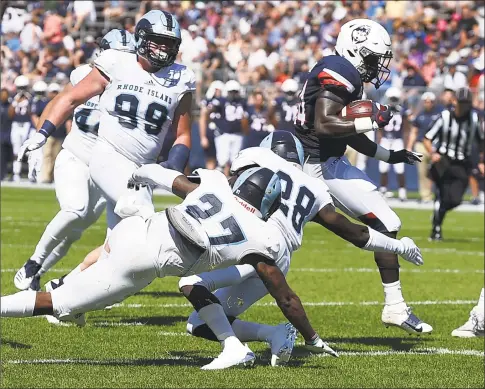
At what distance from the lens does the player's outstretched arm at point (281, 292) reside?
5.63 meters

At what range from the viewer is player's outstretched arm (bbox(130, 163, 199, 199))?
5672 millimetres

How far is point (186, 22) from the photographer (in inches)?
1036

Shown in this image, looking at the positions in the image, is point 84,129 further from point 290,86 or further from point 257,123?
point 257,123

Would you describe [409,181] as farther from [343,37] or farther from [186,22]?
[343,37]

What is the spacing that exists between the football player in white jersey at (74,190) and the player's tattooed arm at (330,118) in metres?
1.33

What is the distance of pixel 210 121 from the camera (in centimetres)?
2250

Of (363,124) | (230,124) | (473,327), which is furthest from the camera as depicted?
(230,124)

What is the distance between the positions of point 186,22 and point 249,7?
146 cm

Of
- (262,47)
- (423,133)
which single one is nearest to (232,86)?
(262,47)

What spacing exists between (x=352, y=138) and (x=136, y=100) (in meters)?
1.35

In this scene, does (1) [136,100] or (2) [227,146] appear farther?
(2) [227,146]

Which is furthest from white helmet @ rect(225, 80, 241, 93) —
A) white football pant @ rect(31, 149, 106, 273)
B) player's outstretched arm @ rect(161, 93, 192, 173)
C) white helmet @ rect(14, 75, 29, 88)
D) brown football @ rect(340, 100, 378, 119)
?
brown football @ rect(340, 100, 378, 119)

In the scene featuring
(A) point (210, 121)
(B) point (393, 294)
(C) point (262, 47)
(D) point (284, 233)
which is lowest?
(A) point (210, 121)

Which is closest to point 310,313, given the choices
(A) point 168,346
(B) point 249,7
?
(A) point 168,346
